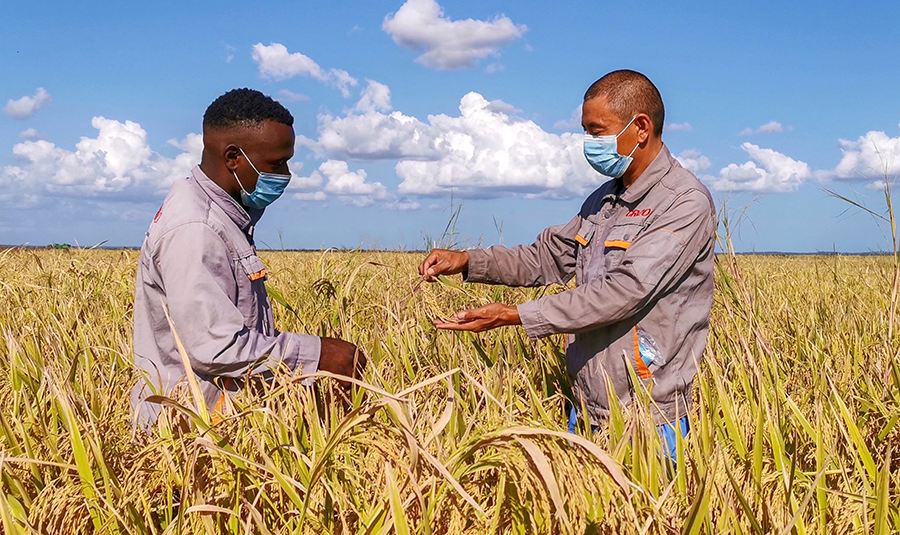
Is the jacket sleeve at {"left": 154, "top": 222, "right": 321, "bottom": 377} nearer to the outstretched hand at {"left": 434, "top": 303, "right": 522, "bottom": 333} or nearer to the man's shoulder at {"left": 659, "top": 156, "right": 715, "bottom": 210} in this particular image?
the outstretched hand at {"left": 434, "top": 303, "right": 522, "bottom": 333}

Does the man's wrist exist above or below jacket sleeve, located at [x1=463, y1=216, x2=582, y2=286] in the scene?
below

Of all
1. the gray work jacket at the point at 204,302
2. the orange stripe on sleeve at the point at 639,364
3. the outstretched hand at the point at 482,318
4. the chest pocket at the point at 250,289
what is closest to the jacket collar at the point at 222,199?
the gray work jacket at the point at 204,302

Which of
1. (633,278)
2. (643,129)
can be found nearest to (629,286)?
(633,278)

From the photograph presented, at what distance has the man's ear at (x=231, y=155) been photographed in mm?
2609

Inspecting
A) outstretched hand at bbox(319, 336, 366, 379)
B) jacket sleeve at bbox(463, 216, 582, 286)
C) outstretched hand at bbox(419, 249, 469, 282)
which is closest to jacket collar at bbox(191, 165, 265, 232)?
outstretched hand at bbox(319, 336, 366, 379)

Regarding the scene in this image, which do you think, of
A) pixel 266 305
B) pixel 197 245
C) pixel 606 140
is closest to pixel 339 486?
pixel 197 245

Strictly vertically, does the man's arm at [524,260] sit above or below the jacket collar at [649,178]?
below

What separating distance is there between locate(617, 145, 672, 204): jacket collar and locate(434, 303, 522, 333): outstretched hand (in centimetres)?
59

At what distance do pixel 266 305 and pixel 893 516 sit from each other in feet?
6.26

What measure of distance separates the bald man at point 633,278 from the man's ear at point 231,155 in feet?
2.85

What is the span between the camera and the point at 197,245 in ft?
7.54

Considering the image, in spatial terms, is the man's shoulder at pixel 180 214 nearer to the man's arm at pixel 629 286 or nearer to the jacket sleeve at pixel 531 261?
the man's arm at pixel 629 286

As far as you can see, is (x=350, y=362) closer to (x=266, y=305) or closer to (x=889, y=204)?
(x=266, y=305)

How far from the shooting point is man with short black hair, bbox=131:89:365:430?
2268 mm
